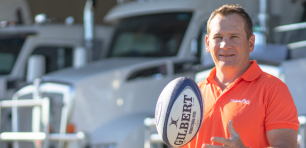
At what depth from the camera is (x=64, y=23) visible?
9422 millimetres

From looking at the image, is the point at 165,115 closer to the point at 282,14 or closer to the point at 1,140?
the point at 282,14

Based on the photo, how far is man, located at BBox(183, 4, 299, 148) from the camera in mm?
2152

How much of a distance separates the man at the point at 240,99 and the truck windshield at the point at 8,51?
6.94 metres

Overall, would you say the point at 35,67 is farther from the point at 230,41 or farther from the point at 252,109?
the point at 252,109

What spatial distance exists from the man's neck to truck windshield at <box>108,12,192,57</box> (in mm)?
4130

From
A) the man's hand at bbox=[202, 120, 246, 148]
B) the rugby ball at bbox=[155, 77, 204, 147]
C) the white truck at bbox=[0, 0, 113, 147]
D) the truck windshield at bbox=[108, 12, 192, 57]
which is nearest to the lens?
the man's hand at bbox=[202, 120, 246, 148]

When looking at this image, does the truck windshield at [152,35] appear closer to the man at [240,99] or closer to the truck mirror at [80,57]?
the truck mirror at [80,57]

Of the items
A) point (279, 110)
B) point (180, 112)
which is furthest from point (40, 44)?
point (279, 110)

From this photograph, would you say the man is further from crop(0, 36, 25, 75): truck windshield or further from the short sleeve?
crop(0, 36, 25, 75): truck windshield

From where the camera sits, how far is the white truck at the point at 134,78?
6072mm

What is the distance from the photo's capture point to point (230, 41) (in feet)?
7.73

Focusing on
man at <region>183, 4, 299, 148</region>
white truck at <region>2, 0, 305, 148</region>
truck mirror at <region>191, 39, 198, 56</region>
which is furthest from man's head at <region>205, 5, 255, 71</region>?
truck mirror at <region>191, 39, 198, 56</region>

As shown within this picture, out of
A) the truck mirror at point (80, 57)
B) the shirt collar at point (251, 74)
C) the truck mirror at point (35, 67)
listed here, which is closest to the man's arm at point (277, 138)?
the shirt collar at point (251, 74)

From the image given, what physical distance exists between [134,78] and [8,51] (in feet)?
11.9
